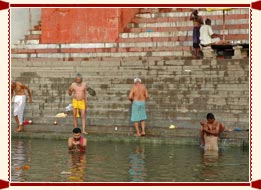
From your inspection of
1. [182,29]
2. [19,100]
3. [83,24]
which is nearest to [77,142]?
[19,100]

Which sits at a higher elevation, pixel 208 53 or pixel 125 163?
pixel 208 53

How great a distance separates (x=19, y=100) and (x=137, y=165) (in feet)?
19.1

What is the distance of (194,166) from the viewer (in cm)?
1264

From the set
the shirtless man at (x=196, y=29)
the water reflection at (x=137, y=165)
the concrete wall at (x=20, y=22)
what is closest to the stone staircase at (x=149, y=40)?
the shirtless man at (x=196, y=29)

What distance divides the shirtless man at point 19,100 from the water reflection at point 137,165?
3331 millimetres

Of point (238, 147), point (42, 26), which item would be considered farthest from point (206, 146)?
point (42, 26)

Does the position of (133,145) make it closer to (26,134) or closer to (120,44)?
(26,134)

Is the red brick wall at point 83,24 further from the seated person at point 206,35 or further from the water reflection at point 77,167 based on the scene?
the water reflection at point 77,167

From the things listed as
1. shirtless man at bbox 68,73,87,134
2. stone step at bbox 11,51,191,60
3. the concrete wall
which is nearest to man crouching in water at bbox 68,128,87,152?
shirtless man at bbox 68,73,87,134

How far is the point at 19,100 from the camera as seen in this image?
17812 mm

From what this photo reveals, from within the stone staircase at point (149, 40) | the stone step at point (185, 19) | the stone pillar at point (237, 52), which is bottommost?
the stone pillar at point (237, 52)

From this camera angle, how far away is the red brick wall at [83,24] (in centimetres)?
2034

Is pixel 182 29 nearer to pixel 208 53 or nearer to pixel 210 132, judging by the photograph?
pixel 208 53

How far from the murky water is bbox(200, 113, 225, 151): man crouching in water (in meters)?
0.20
